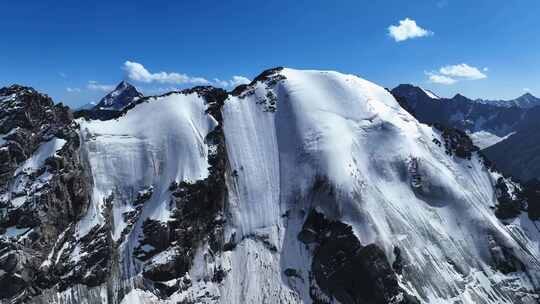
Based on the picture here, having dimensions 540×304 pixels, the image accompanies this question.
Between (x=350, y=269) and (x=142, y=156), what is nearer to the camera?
(x=350, y=269)

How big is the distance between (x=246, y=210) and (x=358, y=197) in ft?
87.2

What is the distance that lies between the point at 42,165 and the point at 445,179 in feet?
316

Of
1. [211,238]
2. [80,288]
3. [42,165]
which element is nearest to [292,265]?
[211,238]

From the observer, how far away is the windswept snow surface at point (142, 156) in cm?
9144

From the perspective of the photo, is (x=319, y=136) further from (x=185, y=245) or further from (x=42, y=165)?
(x=42, y=165)

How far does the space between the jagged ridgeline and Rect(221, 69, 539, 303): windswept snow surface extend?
344mm

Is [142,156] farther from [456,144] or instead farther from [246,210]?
[456,144]

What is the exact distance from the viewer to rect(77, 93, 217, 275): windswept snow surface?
9144cm

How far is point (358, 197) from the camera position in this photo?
322 ft

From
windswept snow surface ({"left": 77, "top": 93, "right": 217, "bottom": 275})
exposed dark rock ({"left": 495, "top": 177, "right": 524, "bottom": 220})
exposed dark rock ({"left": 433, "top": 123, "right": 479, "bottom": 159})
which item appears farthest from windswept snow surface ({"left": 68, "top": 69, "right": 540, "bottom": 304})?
exposed dark rock ({"left": 433, "top": 123, "right": 479, "bottom": 159})

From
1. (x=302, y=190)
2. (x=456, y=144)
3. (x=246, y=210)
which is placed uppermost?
(x=456, y=144)

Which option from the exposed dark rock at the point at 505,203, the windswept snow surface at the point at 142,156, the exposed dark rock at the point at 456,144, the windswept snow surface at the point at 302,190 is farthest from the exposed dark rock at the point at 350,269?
the exposed dark rock at the point at 456,144

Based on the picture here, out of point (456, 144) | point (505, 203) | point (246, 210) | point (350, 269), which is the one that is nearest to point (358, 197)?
point (350, 269)

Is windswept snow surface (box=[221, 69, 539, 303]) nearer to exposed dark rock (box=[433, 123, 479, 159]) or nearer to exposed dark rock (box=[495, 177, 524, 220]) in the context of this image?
exposed dark rock (box=[495, 177, 524, 220])
